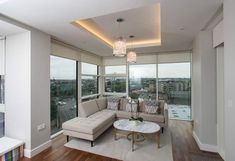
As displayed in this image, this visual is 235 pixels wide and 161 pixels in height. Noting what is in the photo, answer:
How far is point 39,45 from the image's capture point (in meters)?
2.99

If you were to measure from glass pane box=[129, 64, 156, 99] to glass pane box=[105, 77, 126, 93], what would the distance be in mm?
343

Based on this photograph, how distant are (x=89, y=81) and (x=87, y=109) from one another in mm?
1828

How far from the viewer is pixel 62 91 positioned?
13.8 feet

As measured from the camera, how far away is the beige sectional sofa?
3.10 m

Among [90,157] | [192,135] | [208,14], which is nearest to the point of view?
[208,14]

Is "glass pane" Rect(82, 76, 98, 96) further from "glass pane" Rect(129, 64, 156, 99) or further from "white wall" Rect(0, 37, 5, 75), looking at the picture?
"white wall" Rect(0, 37, 5, 75)

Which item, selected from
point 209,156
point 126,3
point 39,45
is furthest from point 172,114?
point 39,45

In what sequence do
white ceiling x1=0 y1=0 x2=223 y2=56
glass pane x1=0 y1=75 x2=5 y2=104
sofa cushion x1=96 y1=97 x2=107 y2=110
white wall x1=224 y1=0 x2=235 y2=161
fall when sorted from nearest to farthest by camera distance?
white wall x1=224 y1=0 x2=235 y2=161 → white ceiling x1=0 y1=0 x2=223 y2=56 → glass pane x1=0 y1=75 x2=5 y2=104 → sofa cushion x1=96 y1=97 x2=107 y2=110

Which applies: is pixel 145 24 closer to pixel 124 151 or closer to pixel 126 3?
pixel 126 3

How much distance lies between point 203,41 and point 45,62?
12.3 feet

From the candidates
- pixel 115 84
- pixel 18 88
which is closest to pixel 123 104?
pixel 115 84

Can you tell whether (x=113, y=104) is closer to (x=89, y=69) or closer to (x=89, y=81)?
(x=89, y=81)

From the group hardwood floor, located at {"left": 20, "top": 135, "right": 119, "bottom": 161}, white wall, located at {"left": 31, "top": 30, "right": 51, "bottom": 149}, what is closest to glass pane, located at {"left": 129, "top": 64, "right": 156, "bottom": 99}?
hardwood floor, located at {"left": 20, "top": 135, "right": 119, "bottom": 161}

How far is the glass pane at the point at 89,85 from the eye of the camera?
206 inches
